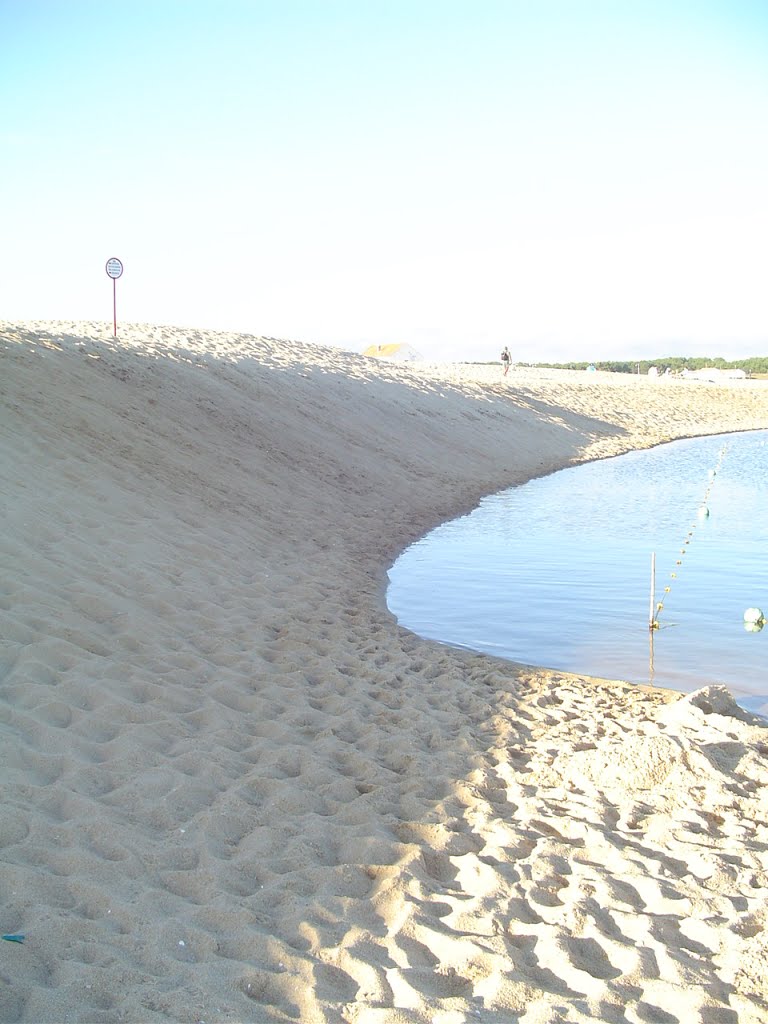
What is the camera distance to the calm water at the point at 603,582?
300 inches

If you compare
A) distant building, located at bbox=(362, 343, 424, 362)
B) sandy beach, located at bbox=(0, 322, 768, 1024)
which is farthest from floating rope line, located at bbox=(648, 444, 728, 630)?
distant building, located at bbox=(362, 343, 424, 362)

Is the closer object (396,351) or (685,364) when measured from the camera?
(396,351)

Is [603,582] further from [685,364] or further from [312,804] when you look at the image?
[685,364]

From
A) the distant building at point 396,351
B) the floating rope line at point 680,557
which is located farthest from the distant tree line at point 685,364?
the floating rope line at point 680,557

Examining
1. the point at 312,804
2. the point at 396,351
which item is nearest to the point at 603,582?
the point at 312,804

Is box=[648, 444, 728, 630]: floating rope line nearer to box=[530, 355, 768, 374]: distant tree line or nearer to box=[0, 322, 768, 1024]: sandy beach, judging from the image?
box=[0, 322, 768, 1024]: sandy beach

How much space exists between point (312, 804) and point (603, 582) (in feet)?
21.4

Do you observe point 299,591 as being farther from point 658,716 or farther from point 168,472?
point 658,716

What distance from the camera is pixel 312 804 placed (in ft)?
14.5

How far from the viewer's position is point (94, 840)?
147 inches

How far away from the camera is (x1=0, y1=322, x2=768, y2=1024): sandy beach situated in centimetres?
308

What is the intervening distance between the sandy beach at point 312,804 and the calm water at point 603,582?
2.22 ft

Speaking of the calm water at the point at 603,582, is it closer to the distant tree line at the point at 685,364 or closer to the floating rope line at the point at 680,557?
the floating rope line at the point at 680,557

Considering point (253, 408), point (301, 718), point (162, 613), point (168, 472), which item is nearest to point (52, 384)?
point (168, 472)
